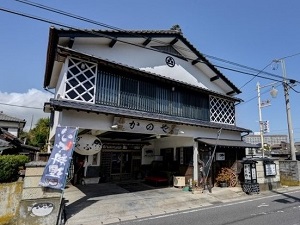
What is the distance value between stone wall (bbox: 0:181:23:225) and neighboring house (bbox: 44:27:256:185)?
9.30 ft


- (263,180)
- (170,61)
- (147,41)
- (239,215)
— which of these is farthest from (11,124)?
(239,215)

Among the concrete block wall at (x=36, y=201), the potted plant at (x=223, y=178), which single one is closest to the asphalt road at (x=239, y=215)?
the concrete block wall at (x=36, y=201)

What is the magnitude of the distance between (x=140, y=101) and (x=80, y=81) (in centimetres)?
363

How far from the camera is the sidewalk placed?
895 cm

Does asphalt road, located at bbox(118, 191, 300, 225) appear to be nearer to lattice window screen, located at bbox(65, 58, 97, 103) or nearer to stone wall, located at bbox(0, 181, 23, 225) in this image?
stone wall, located at bbox(0, 181, 23, 225)

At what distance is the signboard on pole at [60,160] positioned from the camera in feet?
26.3

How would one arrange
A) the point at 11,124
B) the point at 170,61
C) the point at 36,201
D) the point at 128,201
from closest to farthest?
the point at 36,201
the point at 128,201
the point at 170,61
the point at 11,124

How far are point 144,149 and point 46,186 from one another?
11518mm

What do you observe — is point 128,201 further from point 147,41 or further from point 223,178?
point 147,41

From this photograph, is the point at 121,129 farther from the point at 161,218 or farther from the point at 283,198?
the point at 283,198

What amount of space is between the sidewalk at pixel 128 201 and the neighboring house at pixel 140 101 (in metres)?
2.07

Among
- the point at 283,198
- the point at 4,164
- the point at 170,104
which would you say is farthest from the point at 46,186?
the point at 283,198

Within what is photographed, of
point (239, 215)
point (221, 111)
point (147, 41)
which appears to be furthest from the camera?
point (221, 111)

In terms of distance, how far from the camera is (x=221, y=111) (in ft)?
57.9
